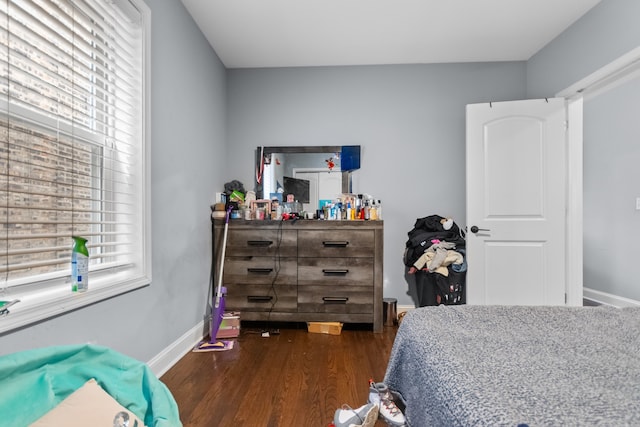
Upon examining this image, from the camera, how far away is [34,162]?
1.24 metres

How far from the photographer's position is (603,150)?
3252 mm

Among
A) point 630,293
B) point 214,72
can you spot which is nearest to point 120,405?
point 214,72

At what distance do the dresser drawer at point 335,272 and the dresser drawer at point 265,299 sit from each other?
148 mm

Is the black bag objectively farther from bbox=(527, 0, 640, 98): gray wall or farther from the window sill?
the window sill

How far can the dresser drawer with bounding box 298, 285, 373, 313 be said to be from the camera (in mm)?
2832

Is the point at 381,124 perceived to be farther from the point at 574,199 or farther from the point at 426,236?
the point at 574,199

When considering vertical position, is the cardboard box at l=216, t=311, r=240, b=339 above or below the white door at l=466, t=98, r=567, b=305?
below

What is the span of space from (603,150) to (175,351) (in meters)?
4.20

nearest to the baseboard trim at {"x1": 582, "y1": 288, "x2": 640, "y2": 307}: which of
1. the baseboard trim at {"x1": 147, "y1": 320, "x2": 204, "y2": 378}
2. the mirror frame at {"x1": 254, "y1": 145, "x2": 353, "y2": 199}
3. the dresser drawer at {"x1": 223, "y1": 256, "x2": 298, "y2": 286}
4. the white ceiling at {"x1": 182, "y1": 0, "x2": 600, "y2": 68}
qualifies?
the white ceiling at {"x1": 182, "y1": 0, "x2": 600, "y2": 68}

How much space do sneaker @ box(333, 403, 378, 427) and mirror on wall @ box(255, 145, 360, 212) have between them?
2.05m

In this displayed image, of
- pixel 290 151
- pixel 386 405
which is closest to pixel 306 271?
pixel 290 151

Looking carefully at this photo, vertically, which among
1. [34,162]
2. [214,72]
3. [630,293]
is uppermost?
[214,72]

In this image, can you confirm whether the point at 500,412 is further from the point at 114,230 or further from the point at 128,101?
the point at 128,101

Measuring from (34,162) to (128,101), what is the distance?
71cm
